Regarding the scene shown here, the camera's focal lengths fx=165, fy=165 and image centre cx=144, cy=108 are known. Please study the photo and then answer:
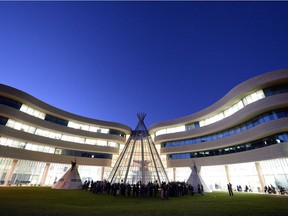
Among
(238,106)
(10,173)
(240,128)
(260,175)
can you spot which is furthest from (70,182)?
(238,106)

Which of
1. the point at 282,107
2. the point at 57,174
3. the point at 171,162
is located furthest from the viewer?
the point at 171,162

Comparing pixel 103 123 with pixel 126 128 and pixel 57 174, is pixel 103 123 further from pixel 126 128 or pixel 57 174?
pixel 57 174

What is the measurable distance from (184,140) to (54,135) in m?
29.1

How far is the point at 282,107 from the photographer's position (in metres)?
22.6

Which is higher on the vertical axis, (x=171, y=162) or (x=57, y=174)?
(x=171, y=162)

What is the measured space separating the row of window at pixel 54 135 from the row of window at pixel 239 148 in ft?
55.8

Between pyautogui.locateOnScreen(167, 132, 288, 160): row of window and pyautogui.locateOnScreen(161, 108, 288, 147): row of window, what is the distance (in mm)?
2329

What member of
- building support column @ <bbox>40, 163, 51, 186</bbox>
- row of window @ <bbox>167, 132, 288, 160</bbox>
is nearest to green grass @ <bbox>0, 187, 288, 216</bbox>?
row of window @ <bbox>167, 132, 288, 160</bbox>

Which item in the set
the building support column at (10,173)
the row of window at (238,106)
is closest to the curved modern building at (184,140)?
the building support column at (10,173)

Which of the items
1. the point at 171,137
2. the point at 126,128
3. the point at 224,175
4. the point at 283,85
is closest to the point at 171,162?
the point at 171,137

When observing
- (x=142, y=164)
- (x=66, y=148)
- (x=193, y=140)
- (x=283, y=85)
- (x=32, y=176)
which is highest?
(x=283, y=85)

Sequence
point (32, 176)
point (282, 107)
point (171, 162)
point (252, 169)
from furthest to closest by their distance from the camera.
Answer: point (171, 162)
point (32, 176)
point (252, 169)
point (282, 107)

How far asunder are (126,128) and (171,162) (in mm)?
15116

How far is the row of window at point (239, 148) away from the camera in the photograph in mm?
22250
